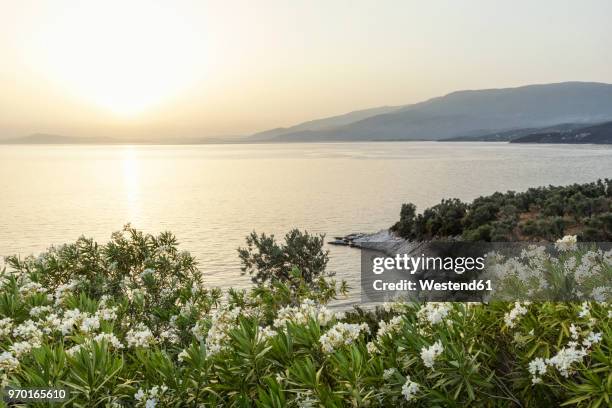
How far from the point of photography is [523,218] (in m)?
51.5

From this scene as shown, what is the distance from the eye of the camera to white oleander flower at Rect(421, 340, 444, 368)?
5.03 m

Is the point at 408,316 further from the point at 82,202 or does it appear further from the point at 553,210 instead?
the point at 82,202

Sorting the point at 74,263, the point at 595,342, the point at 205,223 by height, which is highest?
the point at 595,342

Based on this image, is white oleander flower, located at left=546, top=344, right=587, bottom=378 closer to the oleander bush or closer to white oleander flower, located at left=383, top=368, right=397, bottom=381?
the oleander bush

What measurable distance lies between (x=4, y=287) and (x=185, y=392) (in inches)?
228

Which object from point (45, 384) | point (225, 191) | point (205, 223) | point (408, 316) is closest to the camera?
point (45, 384)

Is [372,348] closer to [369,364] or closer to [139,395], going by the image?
[369,364]

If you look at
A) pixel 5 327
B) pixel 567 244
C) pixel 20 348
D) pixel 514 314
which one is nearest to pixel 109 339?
pixel 20 348

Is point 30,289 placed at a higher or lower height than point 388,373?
lower

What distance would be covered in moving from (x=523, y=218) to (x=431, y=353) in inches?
1966

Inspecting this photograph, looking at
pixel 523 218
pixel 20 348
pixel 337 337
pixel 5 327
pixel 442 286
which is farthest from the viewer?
pixel 523 218

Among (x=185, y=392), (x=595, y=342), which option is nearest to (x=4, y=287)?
(x=185, y=392)

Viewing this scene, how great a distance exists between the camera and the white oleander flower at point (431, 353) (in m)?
5.03

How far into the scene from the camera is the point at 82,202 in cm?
9812
